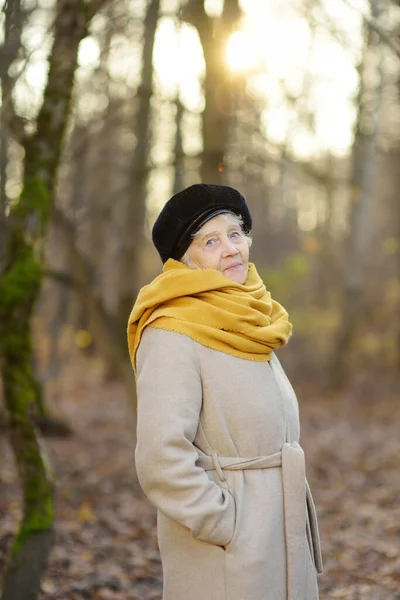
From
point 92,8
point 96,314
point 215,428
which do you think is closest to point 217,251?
point 215,428

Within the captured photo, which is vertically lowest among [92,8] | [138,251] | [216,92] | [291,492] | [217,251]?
[291,492]

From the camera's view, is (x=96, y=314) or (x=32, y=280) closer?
(x=32, y=280)

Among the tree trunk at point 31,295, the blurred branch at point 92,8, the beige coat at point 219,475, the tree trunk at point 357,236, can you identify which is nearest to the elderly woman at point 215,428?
the beige coat at point 219,475

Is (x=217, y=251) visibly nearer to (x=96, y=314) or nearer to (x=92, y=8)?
(x=92, y=8)

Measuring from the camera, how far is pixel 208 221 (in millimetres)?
2803

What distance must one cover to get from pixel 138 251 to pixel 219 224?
11.7 metres

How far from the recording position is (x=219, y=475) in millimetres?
2564

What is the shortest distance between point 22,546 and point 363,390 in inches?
439

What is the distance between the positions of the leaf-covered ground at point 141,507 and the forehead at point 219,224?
2.91m

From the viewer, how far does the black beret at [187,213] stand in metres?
2.78

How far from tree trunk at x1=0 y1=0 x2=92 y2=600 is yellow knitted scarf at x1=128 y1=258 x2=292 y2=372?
186cm

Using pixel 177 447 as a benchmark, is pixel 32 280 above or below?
above

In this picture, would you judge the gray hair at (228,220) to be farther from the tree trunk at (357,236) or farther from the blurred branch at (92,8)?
the tree trunk at (357,236)

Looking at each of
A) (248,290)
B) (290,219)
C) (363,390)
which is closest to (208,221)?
(248,290)
